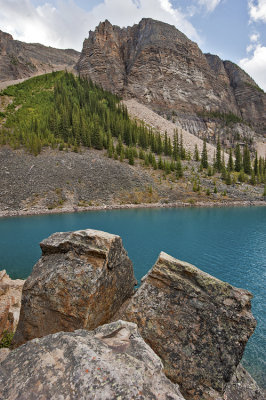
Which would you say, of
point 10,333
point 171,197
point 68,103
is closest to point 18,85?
point 68,103

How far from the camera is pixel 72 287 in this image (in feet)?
22.9

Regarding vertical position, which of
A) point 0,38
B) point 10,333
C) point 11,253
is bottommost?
point 11,253

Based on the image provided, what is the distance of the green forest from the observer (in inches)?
3071

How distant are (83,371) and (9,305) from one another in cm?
816

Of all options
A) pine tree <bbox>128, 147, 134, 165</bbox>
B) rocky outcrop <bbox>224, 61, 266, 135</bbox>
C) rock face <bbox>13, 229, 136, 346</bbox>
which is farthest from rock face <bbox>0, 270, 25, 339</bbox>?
rocky outcrop <bbox>224, 61, 266, 135</bbox>

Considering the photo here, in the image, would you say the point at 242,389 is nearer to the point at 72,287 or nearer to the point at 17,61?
the point at 72,287

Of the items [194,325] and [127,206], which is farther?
[127,206]

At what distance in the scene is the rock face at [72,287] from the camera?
6914 mm

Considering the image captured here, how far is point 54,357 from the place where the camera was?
3.90m

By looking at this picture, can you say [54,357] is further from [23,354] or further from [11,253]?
Answer: [11,253]

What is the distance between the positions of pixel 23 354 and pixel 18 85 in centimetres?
15481

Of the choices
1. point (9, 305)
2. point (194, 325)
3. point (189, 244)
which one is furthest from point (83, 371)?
point (189, 244)

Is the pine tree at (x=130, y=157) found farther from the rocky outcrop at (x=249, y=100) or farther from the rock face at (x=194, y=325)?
the rocky outcrop at (x=249, y=100)

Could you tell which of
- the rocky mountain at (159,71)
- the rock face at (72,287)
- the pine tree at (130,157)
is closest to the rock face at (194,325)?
the rock face at (72,287)
